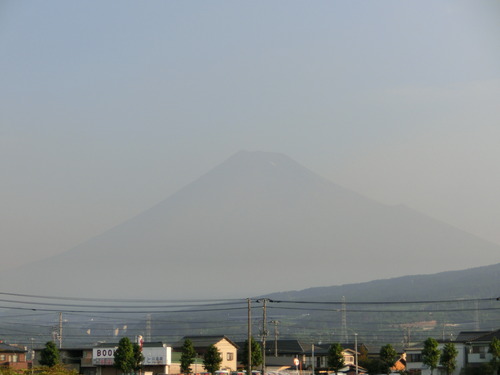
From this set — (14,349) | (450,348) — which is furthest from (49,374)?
(14,349)

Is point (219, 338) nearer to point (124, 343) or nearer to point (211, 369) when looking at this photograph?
point (211, 369)

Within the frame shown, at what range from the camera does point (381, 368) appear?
9531cm

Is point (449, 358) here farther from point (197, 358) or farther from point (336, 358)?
point (197, 358)

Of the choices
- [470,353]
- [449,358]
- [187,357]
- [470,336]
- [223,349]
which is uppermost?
[470,336]

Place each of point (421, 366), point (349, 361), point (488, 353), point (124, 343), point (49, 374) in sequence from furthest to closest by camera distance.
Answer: point (349, 361), point (421, 366), point (488, 353), point (124, 343), point (49, 374)

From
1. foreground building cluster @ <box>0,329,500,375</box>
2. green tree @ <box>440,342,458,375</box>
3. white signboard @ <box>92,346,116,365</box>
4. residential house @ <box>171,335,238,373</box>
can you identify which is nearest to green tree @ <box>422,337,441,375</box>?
A: green tree @ <box>440,342,458,375</box>

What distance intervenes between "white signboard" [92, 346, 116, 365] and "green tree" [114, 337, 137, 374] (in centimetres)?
368

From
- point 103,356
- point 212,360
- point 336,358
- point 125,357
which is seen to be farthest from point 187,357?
point 336,358

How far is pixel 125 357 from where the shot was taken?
78.9 metres

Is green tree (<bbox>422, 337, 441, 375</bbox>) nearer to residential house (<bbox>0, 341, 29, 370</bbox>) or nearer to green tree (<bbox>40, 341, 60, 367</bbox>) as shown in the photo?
green tree (<bbox>40, 341, 60, 367</bbox>)

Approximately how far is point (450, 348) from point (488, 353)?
4.77 meters

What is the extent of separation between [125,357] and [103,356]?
5555mm

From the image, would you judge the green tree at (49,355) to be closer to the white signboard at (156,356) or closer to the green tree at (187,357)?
the white signboard at (156,356)

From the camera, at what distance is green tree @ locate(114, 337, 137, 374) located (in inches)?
3105
